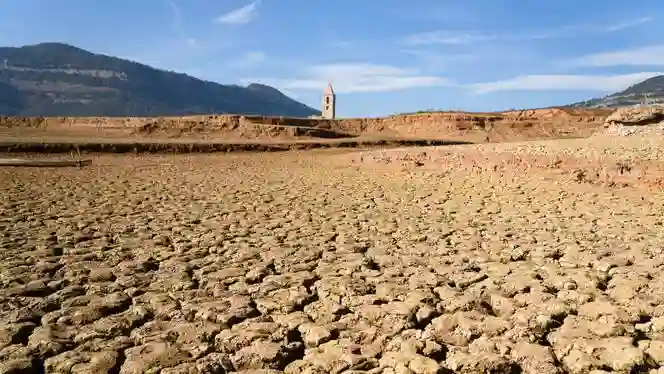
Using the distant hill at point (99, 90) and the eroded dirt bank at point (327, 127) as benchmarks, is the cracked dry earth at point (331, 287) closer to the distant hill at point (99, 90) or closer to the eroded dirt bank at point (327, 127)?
the eroded dirt bank at point (327, 127)

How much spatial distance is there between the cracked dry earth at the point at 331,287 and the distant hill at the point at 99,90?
115 meters

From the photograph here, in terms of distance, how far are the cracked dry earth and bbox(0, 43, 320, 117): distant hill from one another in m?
115

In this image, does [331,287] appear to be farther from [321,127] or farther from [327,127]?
[327,127]

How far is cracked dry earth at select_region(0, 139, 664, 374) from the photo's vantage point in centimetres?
254

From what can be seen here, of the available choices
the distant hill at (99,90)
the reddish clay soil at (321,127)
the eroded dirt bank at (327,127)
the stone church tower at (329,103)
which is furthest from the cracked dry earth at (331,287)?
the distant hill at (99,90)

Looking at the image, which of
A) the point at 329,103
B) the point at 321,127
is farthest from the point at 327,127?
the point at 329,103

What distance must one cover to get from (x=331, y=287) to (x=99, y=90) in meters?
134

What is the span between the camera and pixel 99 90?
124188mm

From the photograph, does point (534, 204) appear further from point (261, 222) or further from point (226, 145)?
point (226, 145)

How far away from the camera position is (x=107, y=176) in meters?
11.4

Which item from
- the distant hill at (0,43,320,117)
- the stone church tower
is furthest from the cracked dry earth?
the distant hill at (0,43,320,117)

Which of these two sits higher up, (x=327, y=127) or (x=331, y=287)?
(x=327, y=127)

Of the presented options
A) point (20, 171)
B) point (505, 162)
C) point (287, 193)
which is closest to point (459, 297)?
point (287, 193)

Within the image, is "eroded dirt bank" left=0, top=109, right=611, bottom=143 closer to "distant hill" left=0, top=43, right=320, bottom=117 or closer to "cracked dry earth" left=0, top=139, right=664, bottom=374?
"cracked dry earth" left=0, top=139, right=664, bottom=374
